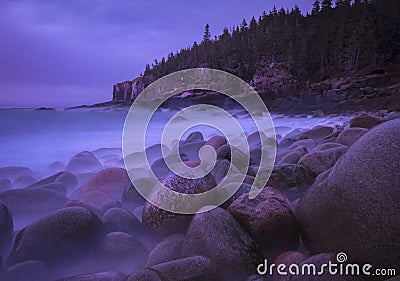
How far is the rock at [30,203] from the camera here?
3266 millimetres

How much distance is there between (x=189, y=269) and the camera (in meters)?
1.83

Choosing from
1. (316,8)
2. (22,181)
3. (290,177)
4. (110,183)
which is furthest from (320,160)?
(316,8)

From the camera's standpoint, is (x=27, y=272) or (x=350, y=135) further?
(x=350, y=135)

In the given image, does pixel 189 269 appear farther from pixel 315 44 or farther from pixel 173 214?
pixel 315 44

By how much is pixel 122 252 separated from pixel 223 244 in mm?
856

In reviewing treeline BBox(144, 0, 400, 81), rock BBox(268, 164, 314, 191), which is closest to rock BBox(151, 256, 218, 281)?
rock BBox(268, 164, 314, 191)

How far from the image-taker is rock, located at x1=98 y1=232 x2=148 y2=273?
2295mm

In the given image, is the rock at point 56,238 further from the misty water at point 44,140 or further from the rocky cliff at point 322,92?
the rocky cliff at point 322,92

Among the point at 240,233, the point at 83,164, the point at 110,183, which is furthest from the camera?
the point at 83,164

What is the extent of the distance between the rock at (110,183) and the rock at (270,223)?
207 cm

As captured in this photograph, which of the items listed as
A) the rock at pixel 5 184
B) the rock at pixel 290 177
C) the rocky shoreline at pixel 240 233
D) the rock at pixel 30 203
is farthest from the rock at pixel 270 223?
the rock at pixel 5 184

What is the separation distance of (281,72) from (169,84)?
53.8 ft

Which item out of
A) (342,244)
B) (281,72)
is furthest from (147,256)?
(281,72)

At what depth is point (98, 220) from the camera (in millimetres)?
2578
